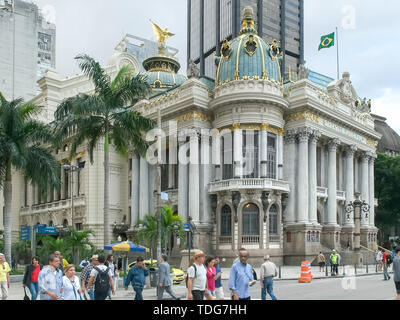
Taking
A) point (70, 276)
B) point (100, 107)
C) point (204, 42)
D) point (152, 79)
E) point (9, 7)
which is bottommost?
point (70, 276)

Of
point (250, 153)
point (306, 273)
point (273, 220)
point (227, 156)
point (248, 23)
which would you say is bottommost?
point (306, 273)

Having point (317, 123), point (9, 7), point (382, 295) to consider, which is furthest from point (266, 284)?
point (9, 7)

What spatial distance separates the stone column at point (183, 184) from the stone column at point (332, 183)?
45.8 feet

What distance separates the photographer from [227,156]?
4706 cm

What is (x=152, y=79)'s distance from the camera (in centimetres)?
6588

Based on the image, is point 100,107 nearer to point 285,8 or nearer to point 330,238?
point 330,238

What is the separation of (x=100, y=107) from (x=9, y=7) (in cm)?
5796

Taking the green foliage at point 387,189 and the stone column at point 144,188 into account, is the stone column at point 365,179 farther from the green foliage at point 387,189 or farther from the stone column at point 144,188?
the stone column at point 144,188

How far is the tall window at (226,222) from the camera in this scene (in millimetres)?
46312

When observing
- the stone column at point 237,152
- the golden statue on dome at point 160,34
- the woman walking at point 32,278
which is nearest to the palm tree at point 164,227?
the stone column at point 237,152

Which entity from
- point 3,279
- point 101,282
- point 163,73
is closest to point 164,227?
point 3,279

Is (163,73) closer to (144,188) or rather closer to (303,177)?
(144,188)

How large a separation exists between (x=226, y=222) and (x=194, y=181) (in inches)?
182

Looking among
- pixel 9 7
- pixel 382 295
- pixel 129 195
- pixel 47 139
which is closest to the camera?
pixel 382 295
